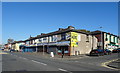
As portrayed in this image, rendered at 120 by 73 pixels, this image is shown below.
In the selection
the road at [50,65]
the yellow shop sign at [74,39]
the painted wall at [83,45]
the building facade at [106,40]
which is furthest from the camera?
the building facade at [106,40]

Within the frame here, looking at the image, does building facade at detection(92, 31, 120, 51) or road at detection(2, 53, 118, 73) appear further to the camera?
building facade at detection(92, 31, 120, 51)

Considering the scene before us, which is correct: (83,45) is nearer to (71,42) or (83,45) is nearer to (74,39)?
(74,39)

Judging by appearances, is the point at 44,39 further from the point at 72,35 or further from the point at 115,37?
the point at 115,37

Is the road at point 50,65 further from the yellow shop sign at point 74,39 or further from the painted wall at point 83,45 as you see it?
the painted wall at point 83,45

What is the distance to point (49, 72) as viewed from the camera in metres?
10.5

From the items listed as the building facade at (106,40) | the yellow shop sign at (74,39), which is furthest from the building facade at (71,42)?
the building facade at (106,40)

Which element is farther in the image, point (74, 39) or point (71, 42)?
point (74, 39)

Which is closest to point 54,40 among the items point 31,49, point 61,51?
point 61,51

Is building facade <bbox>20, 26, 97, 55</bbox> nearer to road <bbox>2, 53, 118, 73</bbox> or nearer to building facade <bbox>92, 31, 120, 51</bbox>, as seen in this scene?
building facade <bbox>92, 31, 120, 51</bbox>

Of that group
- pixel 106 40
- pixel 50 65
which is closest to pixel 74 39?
pixel 106 40

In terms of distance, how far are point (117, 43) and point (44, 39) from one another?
28602mm

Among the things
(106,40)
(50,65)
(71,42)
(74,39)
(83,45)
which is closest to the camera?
(50,65)

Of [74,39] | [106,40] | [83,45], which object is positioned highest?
[74,39]

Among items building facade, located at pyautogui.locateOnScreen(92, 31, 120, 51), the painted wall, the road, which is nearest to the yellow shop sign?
the painted wall
